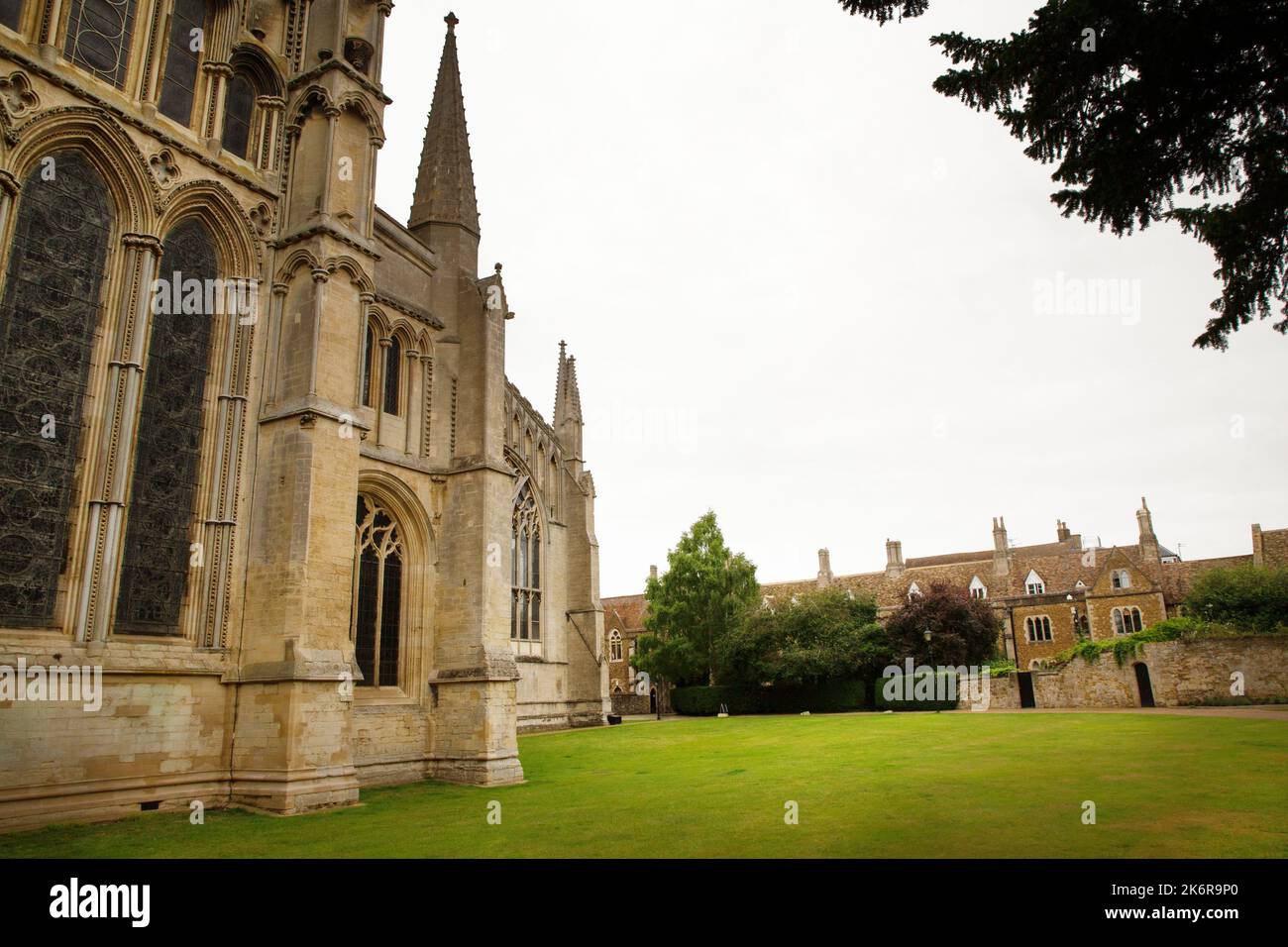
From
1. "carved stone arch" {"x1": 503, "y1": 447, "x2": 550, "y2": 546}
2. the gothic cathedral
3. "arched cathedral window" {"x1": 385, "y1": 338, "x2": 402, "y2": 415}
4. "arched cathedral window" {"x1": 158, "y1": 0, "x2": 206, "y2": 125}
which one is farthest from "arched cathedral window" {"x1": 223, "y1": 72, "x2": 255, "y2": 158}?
"carved stone arch" {"x1": 503, "y1": 447, "x2": 550, "y2": 546}

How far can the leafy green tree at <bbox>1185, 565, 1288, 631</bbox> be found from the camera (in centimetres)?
3859

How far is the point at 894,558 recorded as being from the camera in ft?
219

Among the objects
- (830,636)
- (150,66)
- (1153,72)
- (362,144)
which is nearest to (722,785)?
(1153,72)

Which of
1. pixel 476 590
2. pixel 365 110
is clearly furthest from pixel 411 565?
pixel 365 110

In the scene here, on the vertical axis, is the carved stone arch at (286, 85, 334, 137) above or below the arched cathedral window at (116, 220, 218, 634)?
above

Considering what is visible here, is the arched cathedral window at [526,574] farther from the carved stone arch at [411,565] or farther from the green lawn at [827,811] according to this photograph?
the carved stone arch at [411,565]

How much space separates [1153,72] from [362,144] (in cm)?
1520

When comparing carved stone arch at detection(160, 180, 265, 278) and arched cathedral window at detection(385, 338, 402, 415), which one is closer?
carved stone arch at detection(160, 180, 265, 278)

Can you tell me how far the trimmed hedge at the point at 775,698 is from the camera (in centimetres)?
4188

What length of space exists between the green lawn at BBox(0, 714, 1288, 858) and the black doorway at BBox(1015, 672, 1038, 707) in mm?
21823

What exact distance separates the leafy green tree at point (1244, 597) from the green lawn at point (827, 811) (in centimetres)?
2473

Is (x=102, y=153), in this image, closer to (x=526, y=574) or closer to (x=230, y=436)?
(x=230, y=436)

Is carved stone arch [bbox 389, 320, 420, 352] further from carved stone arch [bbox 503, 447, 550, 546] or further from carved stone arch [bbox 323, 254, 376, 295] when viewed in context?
carved stone arch [bbox 503, 447, 550, 546]

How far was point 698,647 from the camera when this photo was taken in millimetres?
47938
